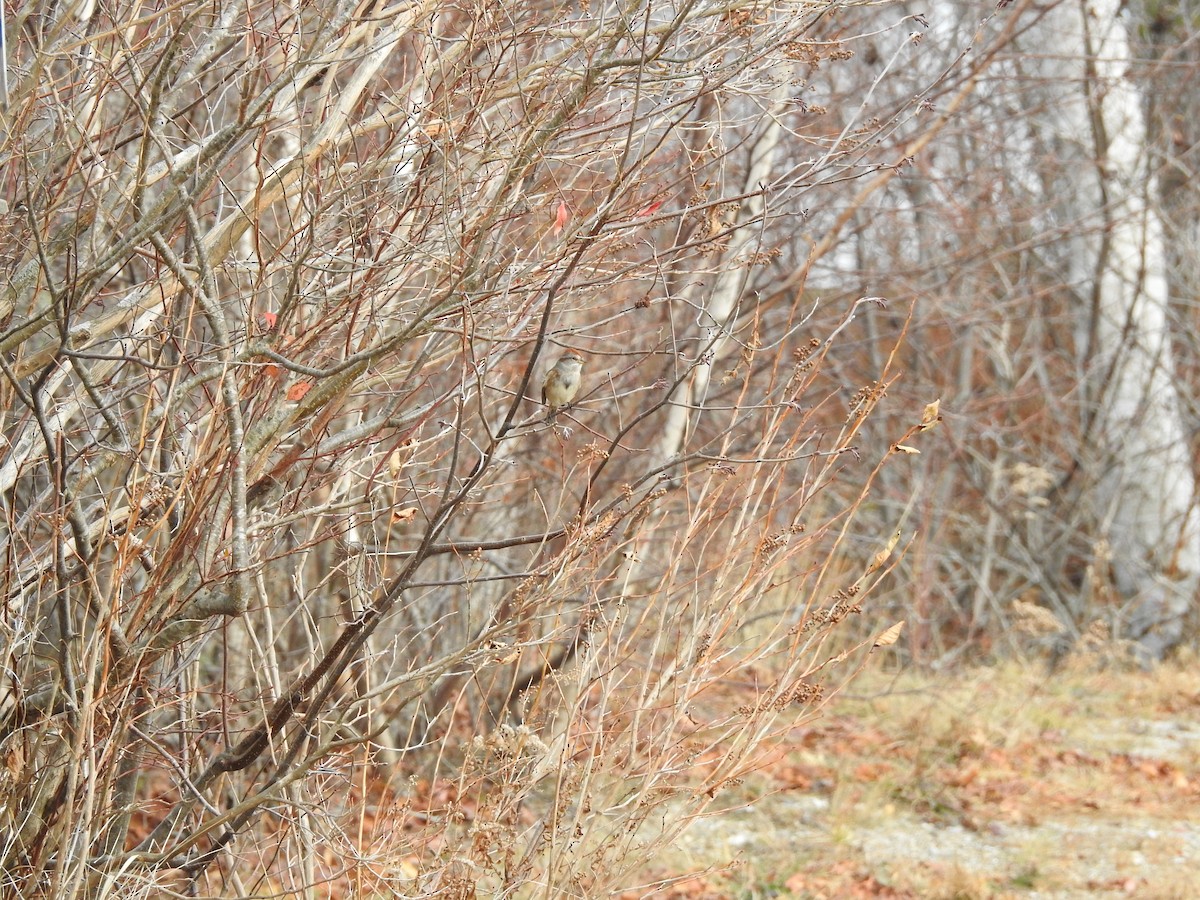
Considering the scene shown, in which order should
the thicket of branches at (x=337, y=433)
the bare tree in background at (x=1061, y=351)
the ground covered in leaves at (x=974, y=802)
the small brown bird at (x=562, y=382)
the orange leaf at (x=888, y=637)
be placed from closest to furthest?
the thicket of branches at (x=337, y=433) → the orange leaf at (x=888, y=637) → the small brown bird at (x=562, y=382) → the ground covered in leaves at (x=974, y=802) → the bare tree in background at (x=1061, y=351)

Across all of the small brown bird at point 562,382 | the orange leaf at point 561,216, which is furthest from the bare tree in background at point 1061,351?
the orange leaf at point 561,216

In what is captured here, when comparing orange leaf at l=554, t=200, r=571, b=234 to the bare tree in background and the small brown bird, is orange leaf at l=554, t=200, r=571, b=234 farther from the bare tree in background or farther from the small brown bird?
the bare tree in background

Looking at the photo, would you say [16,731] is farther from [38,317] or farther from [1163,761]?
[1163,761]

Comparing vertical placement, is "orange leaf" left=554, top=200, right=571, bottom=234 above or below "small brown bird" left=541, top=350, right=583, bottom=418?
above

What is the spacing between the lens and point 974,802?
602 centimetres

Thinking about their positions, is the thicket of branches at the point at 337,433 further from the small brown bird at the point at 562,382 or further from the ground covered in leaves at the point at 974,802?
the ground covered in leaves at the point at 974,802

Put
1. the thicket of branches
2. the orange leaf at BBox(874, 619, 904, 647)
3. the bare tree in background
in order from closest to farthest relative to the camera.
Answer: the thicket of branches → the orange leaf at BBox(874, 619, 904, 647) → the bare tree in background

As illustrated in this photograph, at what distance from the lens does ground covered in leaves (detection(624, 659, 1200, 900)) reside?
16.4ft

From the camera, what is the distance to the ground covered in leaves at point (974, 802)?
16.4 ft

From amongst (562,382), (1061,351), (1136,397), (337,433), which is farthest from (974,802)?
(1061,351)

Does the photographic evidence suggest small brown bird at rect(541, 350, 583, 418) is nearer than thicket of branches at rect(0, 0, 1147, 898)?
No

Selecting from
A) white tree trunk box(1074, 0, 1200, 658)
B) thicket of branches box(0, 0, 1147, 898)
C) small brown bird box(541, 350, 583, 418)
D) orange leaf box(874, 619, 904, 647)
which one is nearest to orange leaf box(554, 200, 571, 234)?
thicket of branches box(0, 0, 1147, 898)

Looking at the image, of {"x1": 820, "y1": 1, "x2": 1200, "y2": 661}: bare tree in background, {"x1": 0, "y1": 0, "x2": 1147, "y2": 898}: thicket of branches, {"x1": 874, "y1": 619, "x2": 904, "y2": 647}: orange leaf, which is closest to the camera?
{"x1": 0, "y1": 0, "x2": 1147, "y2": 898}: thicket of branches

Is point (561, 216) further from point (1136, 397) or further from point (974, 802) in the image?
point (1136, 397)
